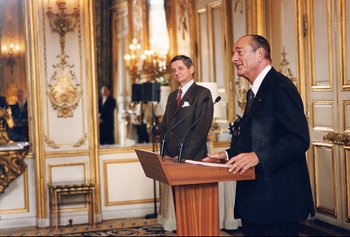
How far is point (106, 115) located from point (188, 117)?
3574mm

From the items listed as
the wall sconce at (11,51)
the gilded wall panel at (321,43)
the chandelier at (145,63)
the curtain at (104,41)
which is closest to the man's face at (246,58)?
the gilded wall panel at (321,43)

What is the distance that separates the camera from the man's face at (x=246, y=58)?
324 centimetres

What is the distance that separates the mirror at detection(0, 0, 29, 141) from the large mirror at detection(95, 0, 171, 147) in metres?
1.01

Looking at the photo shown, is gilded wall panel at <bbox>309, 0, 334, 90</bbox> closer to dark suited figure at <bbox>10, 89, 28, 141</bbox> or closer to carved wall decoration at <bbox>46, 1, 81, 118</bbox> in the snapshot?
carved wall decoration at <bbox>46, 1, 81, 118</bbox>

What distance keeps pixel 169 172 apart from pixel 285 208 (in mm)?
586

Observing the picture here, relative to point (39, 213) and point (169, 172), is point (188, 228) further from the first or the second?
point (39, 213)

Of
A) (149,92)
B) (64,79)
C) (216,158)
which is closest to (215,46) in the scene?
(149,92)

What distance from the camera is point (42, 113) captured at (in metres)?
7.34

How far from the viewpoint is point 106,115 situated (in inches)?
355

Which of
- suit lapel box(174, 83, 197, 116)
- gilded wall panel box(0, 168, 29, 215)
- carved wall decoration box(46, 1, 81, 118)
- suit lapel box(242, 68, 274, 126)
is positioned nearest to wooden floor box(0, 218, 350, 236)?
gilded wall panel box(0, 168, 29, 215)

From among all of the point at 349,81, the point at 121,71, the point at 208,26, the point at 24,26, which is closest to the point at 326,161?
the point at 349,81

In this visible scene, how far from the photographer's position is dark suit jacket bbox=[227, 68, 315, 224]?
10.3 ft

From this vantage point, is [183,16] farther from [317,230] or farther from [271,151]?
[271,151]

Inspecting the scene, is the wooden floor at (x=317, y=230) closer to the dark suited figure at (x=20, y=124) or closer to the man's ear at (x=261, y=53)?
the dark suited figure at (x=20, y=124)
